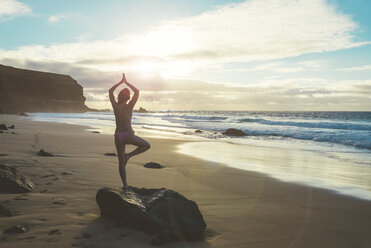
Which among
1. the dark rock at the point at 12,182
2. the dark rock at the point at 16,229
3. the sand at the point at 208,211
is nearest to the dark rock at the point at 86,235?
the sand at the point at 208,211

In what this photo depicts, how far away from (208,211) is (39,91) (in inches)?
4942

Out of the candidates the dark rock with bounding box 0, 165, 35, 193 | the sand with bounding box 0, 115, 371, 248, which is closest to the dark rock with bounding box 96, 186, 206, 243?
the sand with bounding box 0, 115, 371, 248

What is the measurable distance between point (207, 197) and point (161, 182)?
4.88 ft

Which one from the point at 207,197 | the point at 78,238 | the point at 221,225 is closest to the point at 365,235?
the point at 221,225

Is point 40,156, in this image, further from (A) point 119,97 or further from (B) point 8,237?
(B) point 8,237

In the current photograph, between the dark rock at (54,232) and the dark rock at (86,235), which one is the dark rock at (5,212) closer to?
the dark rock at (54,232)

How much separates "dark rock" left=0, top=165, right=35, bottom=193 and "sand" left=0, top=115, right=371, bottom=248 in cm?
19

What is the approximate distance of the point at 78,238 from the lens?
3357 millimetres

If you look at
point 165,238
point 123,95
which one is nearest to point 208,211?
point 165,238

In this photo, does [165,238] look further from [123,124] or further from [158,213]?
[123,124]

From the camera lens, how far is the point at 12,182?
15.9 feet

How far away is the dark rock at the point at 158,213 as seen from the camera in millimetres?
3658

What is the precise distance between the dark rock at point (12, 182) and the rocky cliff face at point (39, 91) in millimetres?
101917

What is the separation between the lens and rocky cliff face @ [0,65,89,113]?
334 feet
